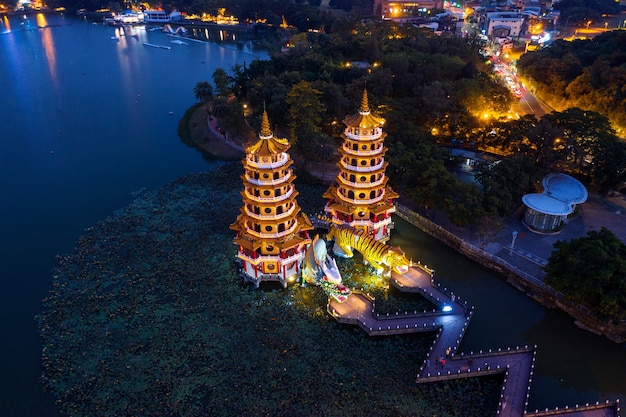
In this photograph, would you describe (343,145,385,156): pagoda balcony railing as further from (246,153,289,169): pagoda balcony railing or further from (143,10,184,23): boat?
(143,10,184,23): boat

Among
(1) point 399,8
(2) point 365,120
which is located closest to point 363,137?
(2) point 365,120

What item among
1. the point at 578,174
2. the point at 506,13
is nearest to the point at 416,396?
the point at 578,174

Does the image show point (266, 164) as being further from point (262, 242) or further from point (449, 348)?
point (449, 348)

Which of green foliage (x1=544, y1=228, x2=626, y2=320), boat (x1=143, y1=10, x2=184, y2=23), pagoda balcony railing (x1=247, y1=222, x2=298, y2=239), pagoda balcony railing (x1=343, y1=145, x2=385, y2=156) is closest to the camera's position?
green foliage (x1=544, y1=228, x2=626, y2=320)

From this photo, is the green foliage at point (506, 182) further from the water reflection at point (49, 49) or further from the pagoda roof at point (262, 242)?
the water reflection at point (49, 49)

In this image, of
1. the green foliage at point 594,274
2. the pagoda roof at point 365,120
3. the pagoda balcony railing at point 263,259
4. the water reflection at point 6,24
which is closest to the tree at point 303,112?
the pagoda roof at point 365,120

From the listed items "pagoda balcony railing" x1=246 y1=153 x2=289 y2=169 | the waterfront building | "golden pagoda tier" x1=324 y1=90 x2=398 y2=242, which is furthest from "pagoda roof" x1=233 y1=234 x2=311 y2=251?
the waterfront building
